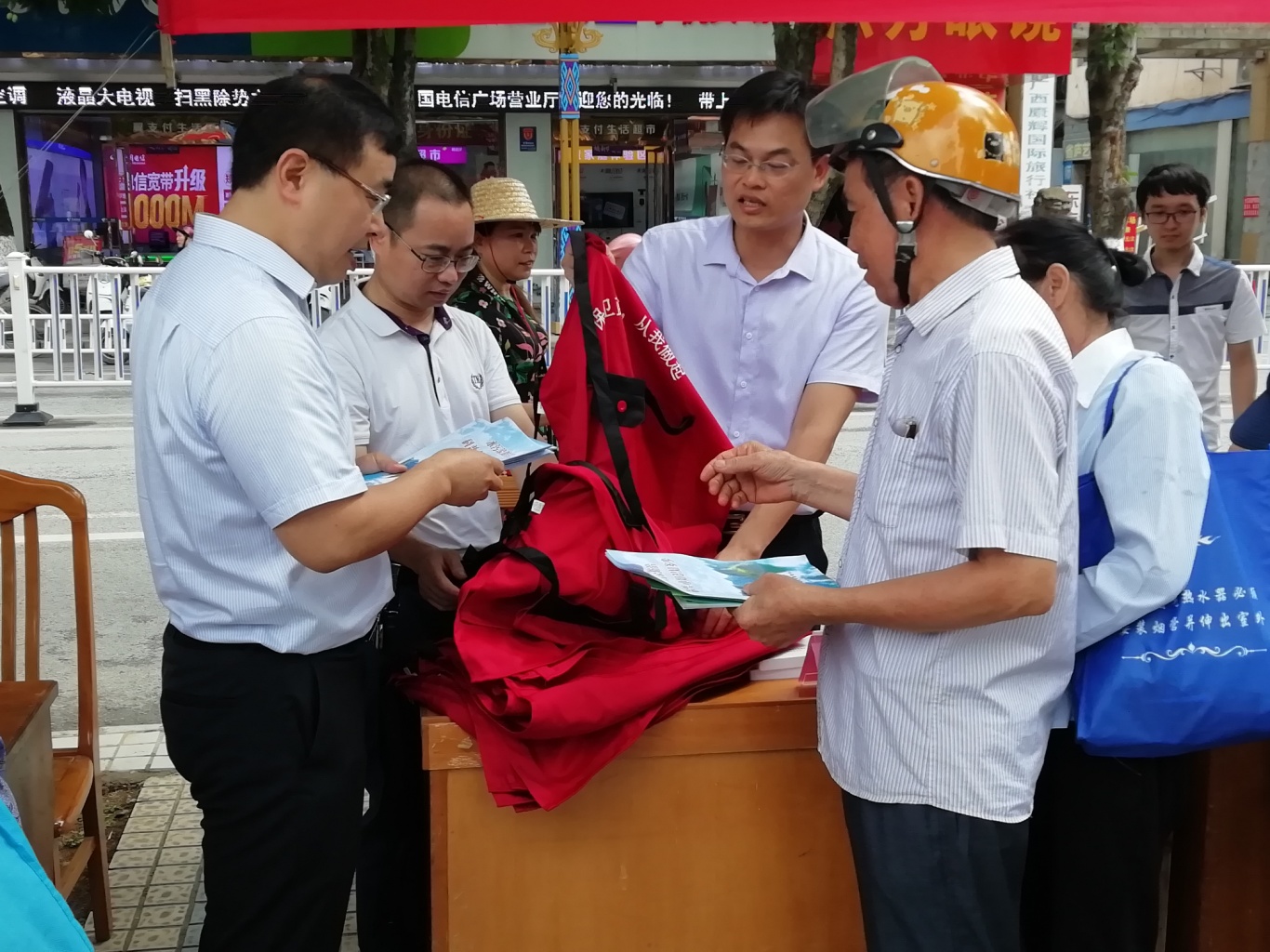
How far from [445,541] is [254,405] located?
0.94 m

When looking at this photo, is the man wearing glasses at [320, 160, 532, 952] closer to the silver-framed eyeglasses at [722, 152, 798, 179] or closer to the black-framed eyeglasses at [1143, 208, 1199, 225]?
the silver-framed eyeglasses at [722, 152, 798, 179]

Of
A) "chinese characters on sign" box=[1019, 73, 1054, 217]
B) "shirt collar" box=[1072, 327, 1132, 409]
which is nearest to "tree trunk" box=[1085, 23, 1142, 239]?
"chinese characters on sign" box=[1019, 73, 1054, 217]

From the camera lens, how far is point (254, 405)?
1.68m

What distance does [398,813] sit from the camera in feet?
8.51

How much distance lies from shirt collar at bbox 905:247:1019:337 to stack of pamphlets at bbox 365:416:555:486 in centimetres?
77

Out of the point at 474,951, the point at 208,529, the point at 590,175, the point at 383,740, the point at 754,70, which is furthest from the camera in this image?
the point at 590,175

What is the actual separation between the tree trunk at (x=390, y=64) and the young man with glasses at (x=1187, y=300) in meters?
5.54

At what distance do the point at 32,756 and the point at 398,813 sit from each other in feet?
2.57

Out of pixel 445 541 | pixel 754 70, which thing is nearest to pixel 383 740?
pixel 445 541

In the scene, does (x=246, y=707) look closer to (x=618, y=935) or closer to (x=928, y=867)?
(x=618, y=935)

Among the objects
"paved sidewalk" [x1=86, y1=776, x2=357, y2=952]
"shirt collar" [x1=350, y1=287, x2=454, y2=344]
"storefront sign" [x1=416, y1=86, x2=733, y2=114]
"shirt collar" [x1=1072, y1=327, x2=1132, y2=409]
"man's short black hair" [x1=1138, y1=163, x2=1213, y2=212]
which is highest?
"storefront sign" [x1=416, y1=86, x2=733, y2=114]

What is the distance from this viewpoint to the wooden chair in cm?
258

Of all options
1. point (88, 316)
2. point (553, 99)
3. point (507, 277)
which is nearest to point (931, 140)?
point (507, 277)

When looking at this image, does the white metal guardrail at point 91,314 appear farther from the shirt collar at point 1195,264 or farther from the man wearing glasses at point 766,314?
Answer: the man wearing glasses at point 766,314
